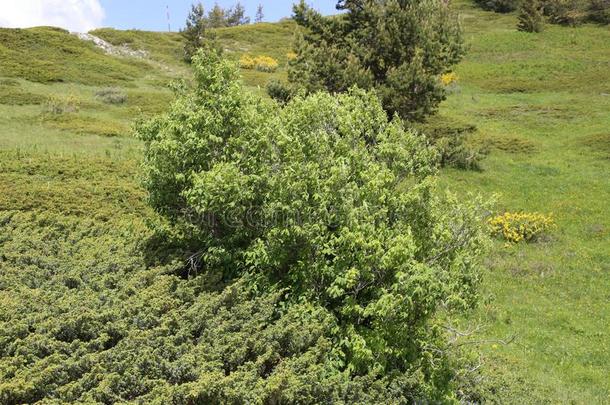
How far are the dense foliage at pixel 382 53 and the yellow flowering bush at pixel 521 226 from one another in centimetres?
804

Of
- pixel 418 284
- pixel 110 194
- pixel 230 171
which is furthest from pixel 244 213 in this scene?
pixel 110 194

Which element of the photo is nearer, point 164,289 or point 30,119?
point 164,289

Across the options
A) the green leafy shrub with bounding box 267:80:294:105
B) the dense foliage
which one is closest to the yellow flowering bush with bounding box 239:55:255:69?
the dense foliage

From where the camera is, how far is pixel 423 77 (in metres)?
28.9

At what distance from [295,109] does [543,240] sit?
15.2 meters

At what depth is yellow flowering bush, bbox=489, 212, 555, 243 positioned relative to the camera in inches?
939

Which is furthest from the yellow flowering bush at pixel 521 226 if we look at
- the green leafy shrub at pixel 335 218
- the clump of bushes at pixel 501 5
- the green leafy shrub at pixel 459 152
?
the clump of bushes at pixel 501 5

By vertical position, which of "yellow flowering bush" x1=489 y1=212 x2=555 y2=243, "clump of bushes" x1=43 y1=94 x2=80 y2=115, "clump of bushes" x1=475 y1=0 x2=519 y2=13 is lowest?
"yellow flowering bush" x1=489 y1=212 x2=555 y2=243

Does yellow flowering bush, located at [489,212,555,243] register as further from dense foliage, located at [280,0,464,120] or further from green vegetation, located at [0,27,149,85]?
green vegetation, located at [0,27,149,85]

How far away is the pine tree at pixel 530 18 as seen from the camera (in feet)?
244

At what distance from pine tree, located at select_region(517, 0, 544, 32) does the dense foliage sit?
1892 inches

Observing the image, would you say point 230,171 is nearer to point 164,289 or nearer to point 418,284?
point 164,289

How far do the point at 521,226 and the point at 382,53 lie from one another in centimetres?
1209

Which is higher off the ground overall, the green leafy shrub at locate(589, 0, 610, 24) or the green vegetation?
the green leafy shrub at locate(589, 0, 610, 24)
